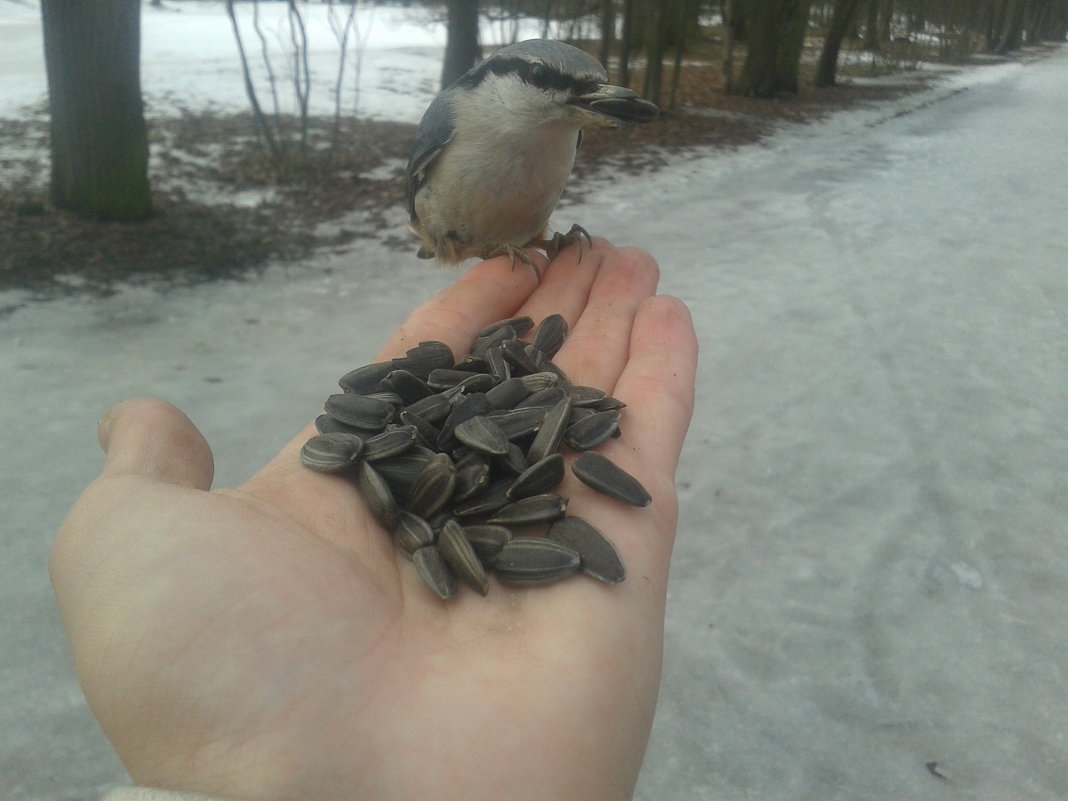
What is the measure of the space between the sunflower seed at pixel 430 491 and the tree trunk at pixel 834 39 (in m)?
12.7

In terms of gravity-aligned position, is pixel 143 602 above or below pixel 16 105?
below

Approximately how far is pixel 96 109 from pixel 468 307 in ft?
9.89

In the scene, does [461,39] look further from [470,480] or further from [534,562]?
[534,562]

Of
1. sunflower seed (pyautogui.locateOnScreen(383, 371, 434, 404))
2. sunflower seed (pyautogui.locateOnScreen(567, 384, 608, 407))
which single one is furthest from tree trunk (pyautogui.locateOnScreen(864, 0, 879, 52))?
sunflower seed (pyautogui.locateOnScreen(383, 371, 434, 404))

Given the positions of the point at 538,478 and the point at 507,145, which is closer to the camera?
the point at 538,478

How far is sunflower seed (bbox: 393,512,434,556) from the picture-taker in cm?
145

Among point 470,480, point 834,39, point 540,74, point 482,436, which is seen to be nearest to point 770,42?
point 834,39

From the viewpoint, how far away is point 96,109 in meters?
4.10

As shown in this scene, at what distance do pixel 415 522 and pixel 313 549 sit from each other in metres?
0.24

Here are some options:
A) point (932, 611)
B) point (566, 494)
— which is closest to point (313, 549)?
point (566, 494)

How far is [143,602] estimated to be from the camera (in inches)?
45.1

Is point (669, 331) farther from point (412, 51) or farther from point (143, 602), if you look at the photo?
point (412, 51)

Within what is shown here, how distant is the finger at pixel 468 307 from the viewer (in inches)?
87.0

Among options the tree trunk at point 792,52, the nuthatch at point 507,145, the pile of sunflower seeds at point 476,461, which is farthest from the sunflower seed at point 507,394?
the tree trunk at point 792,52
